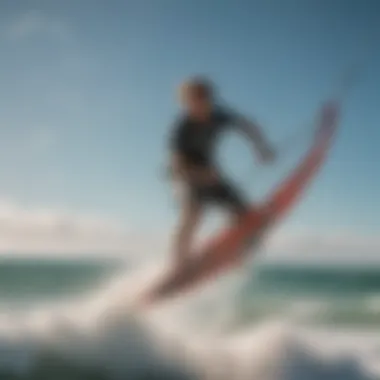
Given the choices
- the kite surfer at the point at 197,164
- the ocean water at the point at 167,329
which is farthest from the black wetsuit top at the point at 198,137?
the ocean water at the point at 167,329

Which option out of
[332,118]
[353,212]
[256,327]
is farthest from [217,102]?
[256,327]

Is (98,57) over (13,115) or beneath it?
over

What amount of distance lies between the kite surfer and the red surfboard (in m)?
0.03

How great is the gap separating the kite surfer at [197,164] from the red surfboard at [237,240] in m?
0.03

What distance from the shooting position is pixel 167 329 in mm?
1850

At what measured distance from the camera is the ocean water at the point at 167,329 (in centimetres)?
184

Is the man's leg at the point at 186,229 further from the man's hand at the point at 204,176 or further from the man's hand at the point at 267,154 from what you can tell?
the man's hand at the point at 267,154

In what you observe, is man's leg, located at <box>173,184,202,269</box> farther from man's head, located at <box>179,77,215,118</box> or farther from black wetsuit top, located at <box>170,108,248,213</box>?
man's head, located at <box>179,77,215,118</box>

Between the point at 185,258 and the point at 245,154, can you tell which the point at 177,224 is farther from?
the point at 245,154

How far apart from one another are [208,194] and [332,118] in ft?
1.25

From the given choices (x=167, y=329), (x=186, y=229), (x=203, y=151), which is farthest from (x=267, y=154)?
(x=167, y=329)

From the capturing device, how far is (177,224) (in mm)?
1873

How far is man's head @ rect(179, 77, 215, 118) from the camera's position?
1.89 metres

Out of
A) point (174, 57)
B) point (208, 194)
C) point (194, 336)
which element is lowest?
point (194, 336)
